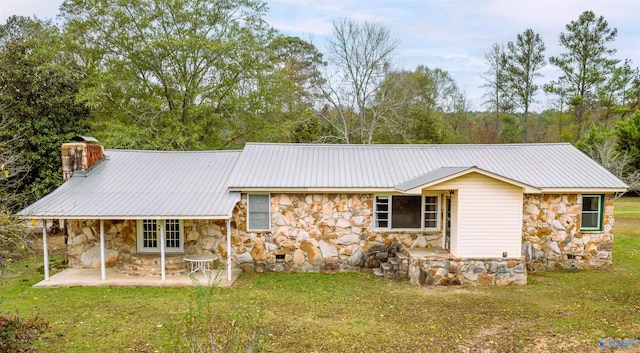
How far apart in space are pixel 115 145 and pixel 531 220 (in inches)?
667

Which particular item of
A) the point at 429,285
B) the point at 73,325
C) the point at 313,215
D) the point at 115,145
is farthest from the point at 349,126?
the point at 73,325

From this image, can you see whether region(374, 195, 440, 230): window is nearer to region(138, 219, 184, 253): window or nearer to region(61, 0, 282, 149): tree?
region(138, 219, 184, 253): window

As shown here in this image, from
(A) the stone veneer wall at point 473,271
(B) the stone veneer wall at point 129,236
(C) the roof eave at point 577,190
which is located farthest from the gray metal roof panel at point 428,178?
(B) the stone veneer wall at point 129,236

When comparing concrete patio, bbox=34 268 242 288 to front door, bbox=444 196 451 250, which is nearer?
concrete patio, bbox=34 268 242 288

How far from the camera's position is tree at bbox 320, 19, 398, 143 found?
959 inches

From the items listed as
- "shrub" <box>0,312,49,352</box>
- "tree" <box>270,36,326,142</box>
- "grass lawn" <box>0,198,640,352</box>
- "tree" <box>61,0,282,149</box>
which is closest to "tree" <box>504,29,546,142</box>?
"tree" <box>270,36,326,142</box>

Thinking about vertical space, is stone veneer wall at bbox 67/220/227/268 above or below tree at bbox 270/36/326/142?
below

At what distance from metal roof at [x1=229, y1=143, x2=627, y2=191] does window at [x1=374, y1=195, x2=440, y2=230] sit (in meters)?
0.62

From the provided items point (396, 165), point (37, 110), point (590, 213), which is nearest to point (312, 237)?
point (396, 165)

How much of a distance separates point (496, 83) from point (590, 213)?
22414mm

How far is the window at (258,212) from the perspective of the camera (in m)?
11.8

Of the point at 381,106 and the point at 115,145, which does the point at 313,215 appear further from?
the point at 381,106

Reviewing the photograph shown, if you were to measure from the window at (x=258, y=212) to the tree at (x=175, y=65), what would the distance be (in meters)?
9.16

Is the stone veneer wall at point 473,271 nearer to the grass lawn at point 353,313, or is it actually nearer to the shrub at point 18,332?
the grass lawn at point 353,313
